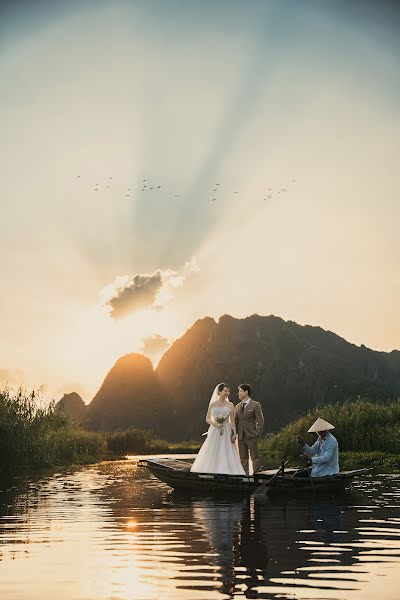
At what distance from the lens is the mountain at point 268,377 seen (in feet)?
517

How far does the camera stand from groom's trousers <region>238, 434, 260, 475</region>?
19875 mm

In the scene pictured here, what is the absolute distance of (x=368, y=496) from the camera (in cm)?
1856

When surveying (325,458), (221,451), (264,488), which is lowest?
(264,488)

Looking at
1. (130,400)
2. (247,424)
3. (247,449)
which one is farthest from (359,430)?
(130,400)

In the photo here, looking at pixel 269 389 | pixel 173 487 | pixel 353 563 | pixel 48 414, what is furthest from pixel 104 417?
pixel 353 563

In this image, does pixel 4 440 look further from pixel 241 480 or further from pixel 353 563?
pixel 353 563

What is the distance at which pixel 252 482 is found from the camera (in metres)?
18.1

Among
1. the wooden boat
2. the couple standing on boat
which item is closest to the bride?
the couple standing on boat

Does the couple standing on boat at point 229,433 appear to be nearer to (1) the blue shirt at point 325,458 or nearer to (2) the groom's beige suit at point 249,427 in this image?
(2) the groom's beige suit at point 249,427

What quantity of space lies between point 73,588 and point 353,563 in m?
3.35

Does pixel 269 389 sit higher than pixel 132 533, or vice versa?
pixel 269 389

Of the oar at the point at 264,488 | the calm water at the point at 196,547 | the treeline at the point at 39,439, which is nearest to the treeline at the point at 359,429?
the treeline at the point at 39,439

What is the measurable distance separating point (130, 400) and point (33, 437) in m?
148

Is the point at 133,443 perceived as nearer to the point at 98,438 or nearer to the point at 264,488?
the point at 98,438
